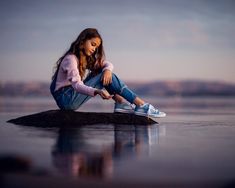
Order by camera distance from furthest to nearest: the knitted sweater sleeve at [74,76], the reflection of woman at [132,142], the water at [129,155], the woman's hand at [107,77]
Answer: the woman's hand at [107,77], the knitted sweater sleeve at [74,76], the reflection of woman at [132,142], the water at [129,155]

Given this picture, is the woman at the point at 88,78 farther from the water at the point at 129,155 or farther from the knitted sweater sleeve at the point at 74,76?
the water at the point at 129,155

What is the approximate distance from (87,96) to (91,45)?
48 centimetres

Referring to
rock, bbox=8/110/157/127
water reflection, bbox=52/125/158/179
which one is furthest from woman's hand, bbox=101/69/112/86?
water reflection, bbox=52/125/158/179

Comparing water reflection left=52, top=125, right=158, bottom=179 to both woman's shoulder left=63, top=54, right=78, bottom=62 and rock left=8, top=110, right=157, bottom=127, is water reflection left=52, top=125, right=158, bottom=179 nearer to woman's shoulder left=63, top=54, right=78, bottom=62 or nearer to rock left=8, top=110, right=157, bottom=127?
rock left=8, top=110, right=157, bottom=127

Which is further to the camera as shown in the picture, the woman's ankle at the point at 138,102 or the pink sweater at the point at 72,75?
the woman's ankle at the point at 138,102

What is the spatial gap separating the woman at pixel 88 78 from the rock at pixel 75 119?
0.29ft

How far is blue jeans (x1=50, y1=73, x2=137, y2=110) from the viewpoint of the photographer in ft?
13.6

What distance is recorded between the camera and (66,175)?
1.68 meters

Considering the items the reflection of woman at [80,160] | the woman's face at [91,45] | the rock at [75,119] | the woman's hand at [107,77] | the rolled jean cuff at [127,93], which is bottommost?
the reflection of woman at [80,160]

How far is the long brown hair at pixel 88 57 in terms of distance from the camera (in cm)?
418

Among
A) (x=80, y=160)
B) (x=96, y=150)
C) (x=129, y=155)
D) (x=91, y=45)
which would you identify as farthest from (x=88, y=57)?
(x=80, y=160)

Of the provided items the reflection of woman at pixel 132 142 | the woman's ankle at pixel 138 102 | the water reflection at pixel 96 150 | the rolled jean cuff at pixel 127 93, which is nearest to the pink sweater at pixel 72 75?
the rolled jean cuff at pixel 127 93

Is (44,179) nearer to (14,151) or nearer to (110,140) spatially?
(14,151)

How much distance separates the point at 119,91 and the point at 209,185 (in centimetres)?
264
